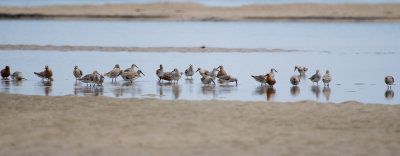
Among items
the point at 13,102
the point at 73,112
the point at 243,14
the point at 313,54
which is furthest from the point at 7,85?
the point at 243,14

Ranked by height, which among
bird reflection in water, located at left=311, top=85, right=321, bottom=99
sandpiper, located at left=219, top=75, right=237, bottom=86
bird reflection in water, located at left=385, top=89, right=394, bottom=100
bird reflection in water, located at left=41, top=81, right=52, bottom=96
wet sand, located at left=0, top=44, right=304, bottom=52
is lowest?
bird reflection in water, located at left=385, top=89, right=394, bottom=100

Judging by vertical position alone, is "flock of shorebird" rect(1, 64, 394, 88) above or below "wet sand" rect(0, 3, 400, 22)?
below

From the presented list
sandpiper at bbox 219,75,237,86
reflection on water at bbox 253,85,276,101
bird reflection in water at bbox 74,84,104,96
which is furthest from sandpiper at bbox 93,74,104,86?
reflection on water at bbox 253,85,276,101

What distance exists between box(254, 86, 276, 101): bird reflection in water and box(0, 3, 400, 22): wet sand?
4830cm

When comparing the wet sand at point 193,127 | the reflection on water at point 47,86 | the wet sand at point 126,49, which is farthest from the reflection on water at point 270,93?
the wet sand at point 126,49

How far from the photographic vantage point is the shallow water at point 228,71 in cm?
1669

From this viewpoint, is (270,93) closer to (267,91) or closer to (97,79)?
(267,91)

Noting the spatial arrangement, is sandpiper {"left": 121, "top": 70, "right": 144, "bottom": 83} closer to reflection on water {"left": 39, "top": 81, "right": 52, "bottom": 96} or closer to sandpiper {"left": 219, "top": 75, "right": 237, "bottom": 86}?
reflection on water {"left": 39, "top": 81, "right": 52, "bottom": 96}

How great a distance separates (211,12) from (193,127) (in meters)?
66.8

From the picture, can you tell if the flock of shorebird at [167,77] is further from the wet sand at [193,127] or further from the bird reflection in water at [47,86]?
the wet sand at [193,127]

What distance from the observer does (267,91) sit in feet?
57.5

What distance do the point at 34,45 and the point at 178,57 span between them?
9.72 meters

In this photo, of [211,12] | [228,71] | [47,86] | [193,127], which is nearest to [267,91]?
[228,71]

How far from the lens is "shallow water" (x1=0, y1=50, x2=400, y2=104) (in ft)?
54.7
